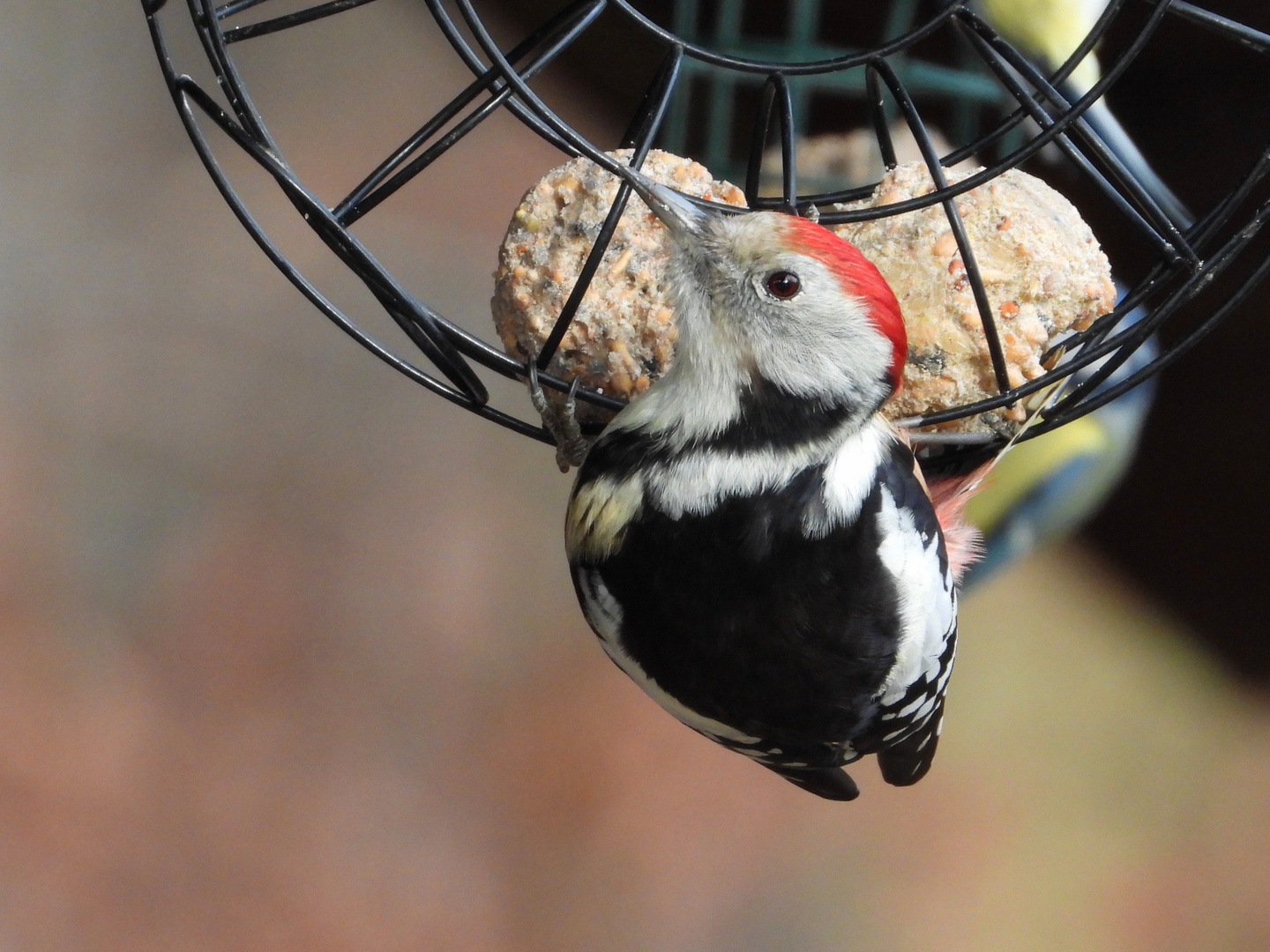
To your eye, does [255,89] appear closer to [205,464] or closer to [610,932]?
[205,464]

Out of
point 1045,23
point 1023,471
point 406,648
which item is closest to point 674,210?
point 1045,23

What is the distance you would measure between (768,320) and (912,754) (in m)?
0.43

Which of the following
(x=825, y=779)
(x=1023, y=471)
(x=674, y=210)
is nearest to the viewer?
(x=674, y=210)

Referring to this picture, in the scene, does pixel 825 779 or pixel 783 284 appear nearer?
pixel 783 284

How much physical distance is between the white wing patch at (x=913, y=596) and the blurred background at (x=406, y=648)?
967 mm

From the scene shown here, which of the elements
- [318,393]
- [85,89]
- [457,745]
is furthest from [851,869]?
[85,89]

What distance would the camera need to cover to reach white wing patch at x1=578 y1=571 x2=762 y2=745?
0.71m

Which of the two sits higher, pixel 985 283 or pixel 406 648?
pixel 985 283

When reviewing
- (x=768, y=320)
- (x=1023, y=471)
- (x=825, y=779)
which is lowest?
(x=825, y=779)

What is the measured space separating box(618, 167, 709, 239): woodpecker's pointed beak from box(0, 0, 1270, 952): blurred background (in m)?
1.13

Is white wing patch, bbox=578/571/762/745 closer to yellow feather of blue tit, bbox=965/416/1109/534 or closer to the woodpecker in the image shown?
the woodpecker

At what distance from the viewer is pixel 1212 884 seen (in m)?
1.68

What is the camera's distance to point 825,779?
846 mm

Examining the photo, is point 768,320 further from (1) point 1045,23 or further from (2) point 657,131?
(1) point 1045,23
